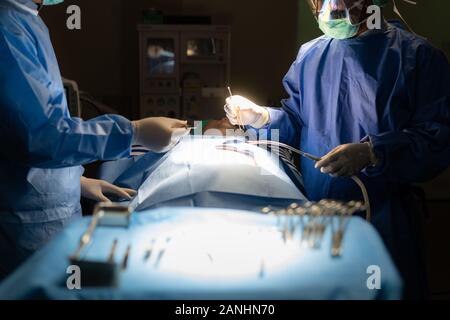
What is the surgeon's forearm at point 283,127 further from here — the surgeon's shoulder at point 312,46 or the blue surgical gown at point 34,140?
the blue surgical gown at point 34,140

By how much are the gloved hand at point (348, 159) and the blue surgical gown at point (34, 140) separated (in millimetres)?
644

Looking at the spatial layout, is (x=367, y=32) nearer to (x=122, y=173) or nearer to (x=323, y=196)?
(x=323, y=196)

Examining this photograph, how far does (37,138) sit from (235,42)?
3.42 m

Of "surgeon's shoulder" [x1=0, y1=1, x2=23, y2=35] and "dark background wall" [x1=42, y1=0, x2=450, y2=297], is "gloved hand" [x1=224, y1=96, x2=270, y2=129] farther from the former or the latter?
"dark background wall" [x1=42, y1=0, x2=450, y2=297]

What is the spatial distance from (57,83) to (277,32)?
10.7 ft

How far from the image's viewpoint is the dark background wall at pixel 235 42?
167 inches

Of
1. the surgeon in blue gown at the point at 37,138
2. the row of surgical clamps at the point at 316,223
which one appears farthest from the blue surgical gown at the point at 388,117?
the surgeon in blue gown at the point at 37,138

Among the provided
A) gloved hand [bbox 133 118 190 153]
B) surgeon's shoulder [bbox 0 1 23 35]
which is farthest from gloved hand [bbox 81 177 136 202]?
surgeon's shoulder [bbox 0 1 23 35]

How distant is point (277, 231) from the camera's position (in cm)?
119

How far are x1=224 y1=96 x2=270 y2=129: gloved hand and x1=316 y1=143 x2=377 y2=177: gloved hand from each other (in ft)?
1.81

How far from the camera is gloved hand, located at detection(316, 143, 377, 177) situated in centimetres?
162

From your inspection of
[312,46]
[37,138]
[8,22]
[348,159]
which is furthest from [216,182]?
[312,46]

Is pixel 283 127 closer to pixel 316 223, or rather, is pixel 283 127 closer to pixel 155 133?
pixel 155 133
